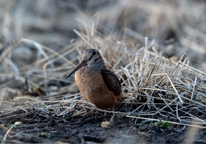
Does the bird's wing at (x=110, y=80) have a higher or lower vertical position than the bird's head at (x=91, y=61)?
lower

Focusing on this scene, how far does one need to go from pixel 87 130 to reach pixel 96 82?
2.14 ft

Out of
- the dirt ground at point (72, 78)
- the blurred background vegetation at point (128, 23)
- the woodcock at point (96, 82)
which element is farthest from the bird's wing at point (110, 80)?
the blurred background vegetation at point (128, 23)

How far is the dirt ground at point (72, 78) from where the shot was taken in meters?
3.03

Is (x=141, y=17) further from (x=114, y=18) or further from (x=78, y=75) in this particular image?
(x=78, y=75)

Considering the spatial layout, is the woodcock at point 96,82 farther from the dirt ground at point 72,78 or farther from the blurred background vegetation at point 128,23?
the blurred background vegetation at point 128,23

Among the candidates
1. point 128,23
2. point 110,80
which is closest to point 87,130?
point 110,80

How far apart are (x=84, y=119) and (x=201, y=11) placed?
259 inches

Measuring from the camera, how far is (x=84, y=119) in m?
3.56

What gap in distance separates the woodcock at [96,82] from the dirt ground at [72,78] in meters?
0.23

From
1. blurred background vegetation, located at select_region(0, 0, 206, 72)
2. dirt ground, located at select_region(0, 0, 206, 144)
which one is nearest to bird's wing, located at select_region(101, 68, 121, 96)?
dirt ground, located at select_region(0, 0, 206, 144)

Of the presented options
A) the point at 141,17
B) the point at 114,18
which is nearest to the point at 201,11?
the point at 141,17

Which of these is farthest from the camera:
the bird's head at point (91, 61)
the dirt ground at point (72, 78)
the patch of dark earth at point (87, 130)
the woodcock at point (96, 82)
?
the bird's head at point (91, 61)

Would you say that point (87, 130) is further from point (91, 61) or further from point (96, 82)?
point (91, 61)

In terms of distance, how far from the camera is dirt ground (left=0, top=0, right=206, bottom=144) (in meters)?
3.03
